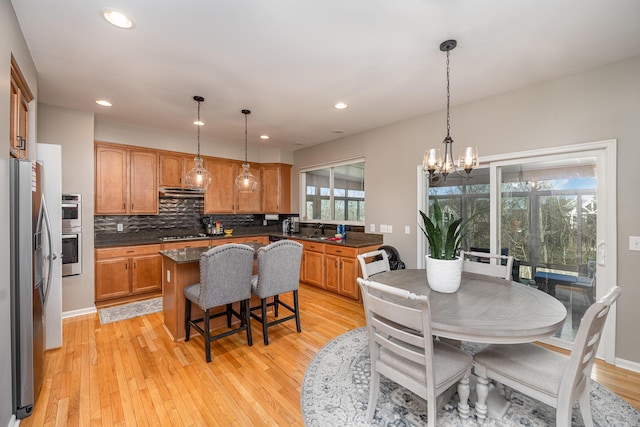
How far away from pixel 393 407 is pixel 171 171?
4.62 m

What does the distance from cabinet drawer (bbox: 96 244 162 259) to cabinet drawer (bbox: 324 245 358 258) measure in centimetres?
258

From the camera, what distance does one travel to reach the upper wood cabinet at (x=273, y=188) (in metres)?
5.94

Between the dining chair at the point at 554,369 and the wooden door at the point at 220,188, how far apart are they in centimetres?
469

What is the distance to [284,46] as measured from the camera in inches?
88.3

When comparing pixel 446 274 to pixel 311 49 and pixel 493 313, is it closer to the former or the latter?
pixel 493 313

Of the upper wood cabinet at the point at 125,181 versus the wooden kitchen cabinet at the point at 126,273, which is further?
the upper wood cabinet at the point at 125,181

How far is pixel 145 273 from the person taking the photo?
13.8 ft

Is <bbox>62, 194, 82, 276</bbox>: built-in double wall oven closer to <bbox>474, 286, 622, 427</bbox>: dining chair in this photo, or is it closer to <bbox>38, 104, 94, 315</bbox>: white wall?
<bbox>38, 104, 94, 315</bbox>: white wall

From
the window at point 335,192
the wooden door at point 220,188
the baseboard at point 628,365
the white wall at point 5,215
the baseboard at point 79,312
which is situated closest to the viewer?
the white wall at point 5,215

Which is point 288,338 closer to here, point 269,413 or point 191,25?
point 269,413

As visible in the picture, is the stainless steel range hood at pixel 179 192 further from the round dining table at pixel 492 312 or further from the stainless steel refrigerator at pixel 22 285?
the round dining table at pixel 492 312

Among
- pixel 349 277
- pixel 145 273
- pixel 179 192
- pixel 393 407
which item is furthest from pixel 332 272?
pixel 179 192

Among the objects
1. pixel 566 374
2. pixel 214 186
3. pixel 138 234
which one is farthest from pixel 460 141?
pixel 138 234

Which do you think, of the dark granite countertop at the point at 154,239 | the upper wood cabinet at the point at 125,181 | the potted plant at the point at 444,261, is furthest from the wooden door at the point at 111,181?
the potted plant at the point at 444,261
